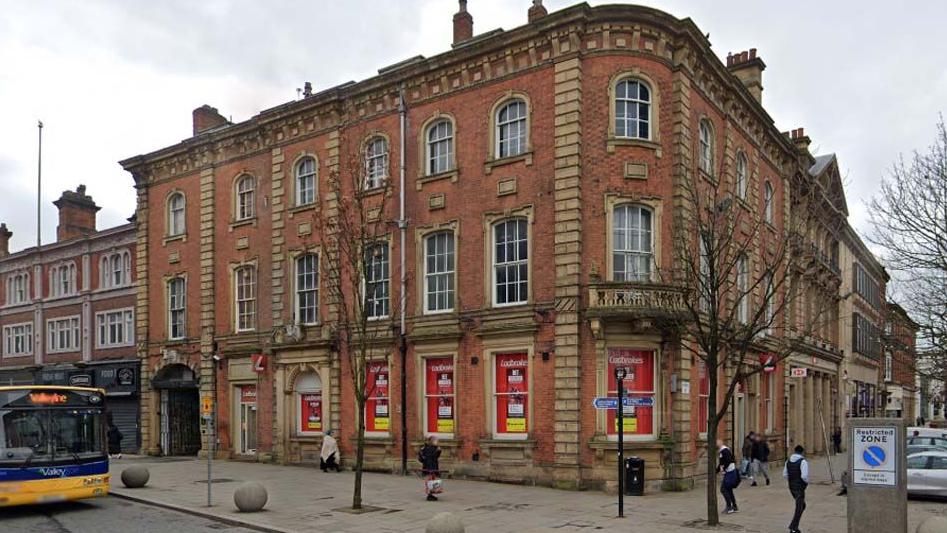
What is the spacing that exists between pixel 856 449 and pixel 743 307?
48.7 feet

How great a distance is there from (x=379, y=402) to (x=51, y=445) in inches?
423

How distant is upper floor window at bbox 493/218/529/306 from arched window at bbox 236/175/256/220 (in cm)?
1106

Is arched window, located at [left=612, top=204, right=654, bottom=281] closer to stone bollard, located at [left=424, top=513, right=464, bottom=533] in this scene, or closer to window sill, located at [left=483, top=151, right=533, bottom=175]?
window sill, located at [left=483, top=151, right=533, bottom=175]

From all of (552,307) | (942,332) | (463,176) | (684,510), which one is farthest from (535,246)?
(942,332)

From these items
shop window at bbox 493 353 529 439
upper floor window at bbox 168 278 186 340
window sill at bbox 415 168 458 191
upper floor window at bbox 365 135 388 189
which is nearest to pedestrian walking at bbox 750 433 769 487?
shop window at bbox 493 353 529 439

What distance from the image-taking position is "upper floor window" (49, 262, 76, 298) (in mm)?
41312

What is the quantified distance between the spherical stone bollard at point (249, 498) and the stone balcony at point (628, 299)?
8781 mm

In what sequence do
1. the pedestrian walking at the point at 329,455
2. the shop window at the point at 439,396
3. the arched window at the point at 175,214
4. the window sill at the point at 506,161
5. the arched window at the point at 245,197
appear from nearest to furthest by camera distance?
the window sill at the point at 506,161 < the shop window at the point at 439,396 < the pedestrian walking at the point at 329,455 < the arched window at the point at 245,197 < the arched window at the point at 175,214

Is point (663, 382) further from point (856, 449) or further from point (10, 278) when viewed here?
point (10, 278)

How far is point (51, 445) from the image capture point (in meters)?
17.0

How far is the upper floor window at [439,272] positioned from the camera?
24.8m

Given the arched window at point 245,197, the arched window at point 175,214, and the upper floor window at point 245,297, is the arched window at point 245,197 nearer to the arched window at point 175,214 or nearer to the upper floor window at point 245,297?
the upper floor window at point 245,297

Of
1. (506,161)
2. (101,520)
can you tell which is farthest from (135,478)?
(506,161)

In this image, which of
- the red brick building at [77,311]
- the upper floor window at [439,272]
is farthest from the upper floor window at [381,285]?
the red brick building at [77,311]
